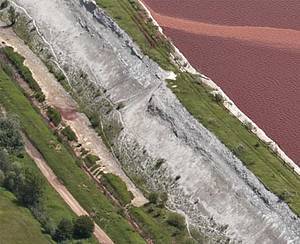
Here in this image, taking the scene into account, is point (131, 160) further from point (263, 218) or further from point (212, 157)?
point (263, 218)

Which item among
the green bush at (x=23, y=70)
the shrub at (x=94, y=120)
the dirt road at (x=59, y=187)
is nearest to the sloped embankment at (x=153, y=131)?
the shrub at (x=94, y=120)

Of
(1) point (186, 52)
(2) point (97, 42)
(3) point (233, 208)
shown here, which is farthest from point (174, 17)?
(3) point (233, 208)

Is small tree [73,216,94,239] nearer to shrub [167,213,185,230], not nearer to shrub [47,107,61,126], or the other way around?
shrub [167,213,185,230]

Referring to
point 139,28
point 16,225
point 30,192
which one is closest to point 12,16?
point 139,28

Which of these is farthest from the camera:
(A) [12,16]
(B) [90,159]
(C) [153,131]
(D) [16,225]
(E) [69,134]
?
(A) [12,16]

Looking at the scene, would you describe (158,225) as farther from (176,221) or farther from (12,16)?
(12,16)

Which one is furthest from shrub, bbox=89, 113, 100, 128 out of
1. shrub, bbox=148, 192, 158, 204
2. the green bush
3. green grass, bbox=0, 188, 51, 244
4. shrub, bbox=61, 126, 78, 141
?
green grass, bbox=0, 188, 51, 244
